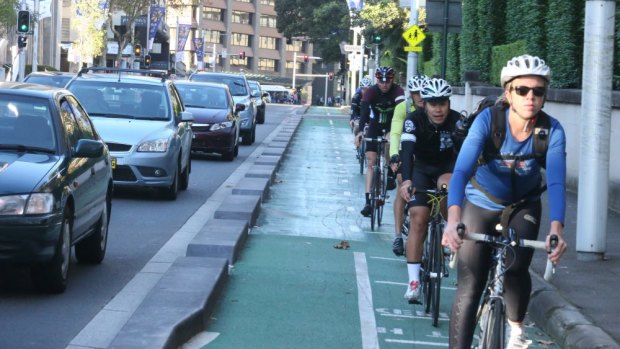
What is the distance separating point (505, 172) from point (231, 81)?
30.2m

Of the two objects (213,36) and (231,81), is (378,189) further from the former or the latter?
(213,36)

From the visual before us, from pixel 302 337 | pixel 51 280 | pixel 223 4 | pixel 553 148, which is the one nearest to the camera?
pixel 553 148

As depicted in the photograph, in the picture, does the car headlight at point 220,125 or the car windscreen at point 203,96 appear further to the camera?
the car windscreen at point 203,96

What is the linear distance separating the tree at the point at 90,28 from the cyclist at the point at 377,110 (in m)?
48.6

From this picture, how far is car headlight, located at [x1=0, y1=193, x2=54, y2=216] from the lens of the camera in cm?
833

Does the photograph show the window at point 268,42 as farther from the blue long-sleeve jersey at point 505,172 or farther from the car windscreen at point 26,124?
the blue long-sleeve jersey at point 505,172

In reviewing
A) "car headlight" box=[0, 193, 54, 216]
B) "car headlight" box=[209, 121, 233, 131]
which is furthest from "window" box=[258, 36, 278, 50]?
"car headlight" box=[0, 193, 54, 216]

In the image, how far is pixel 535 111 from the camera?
591 cm

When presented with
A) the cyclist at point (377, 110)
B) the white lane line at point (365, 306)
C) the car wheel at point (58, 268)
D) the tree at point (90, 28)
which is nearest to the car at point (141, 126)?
the cyclist at point (377, 110)

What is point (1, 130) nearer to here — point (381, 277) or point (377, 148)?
point (381, 277)

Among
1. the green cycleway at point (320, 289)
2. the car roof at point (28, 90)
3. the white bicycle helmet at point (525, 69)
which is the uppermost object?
the white bicycle helmet at point (525, 69)

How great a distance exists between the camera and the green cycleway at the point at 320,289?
8.08m

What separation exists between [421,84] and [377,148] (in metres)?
Answer: 5.70

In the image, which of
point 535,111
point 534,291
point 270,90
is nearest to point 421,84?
point 534,291
